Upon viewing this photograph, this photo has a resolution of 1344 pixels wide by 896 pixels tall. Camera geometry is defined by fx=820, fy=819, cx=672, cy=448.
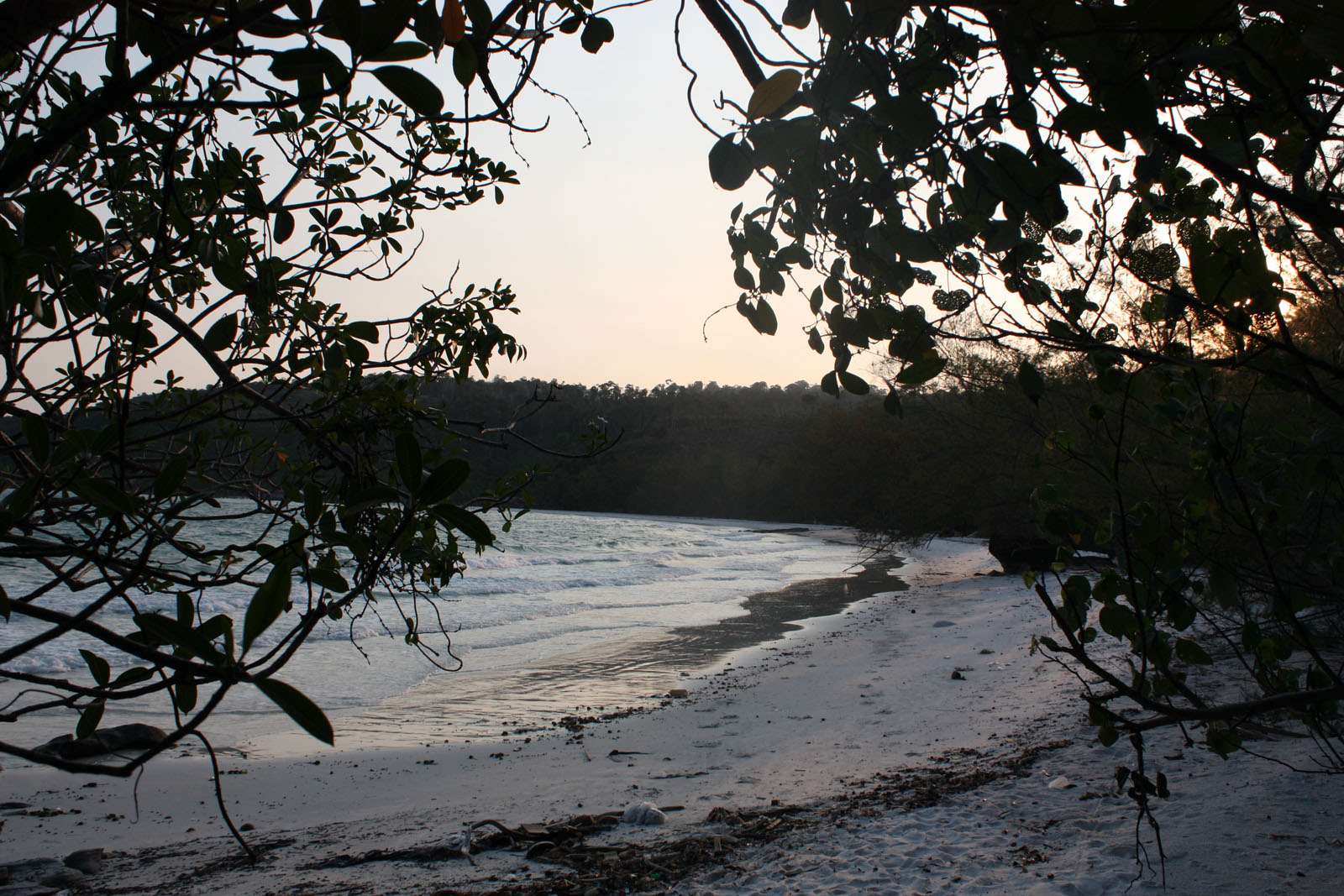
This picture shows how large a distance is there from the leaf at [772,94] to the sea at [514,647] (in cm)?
81

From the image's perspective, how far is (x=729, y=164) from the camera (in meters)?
1.18

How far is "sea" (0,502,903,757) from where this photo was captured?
738cm

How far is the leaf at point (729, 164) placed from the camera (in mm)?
1180

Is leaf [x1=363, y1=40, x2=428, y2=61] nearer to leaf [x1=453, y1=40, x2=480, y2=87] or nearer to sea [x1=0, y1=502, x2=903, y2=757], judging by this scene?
leaf [x1=453, y1=40, x2=480, y2=87]

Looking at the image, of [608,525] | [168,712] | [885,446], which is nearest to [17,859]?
[168,712]

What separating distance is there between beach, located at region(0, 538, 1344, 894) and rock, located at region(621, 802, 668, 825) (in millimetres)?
62

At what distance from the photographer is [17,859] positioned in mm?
4176

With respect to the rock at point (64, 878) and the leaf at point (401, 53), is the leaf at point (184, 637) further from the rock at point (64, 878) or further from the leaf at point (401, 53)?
the rock at point (64, 878)

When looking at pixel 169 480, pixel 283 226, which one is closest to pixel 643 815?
pixel 283 226

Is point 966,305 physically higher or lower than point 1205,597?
higher

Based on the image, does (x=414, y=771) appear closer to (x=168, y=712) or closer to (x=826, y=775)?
(x=826, y=775)

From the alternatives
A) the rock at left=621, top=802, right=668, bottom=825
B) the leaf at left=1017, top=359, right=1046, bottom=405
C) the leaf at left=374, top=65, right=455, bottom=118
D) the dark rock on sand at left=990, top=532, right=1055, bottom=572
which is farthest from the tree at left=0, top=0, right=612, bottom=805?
the dark rock on sand at left=990, top=532, right=1055, bottom=572

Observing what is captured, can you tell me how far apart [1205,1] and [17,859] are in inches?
225

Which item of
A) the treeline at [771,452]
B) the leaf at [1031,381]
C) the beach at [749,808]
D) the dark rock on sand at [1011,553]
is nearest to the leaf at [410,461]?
the leaf at [1031,381]
